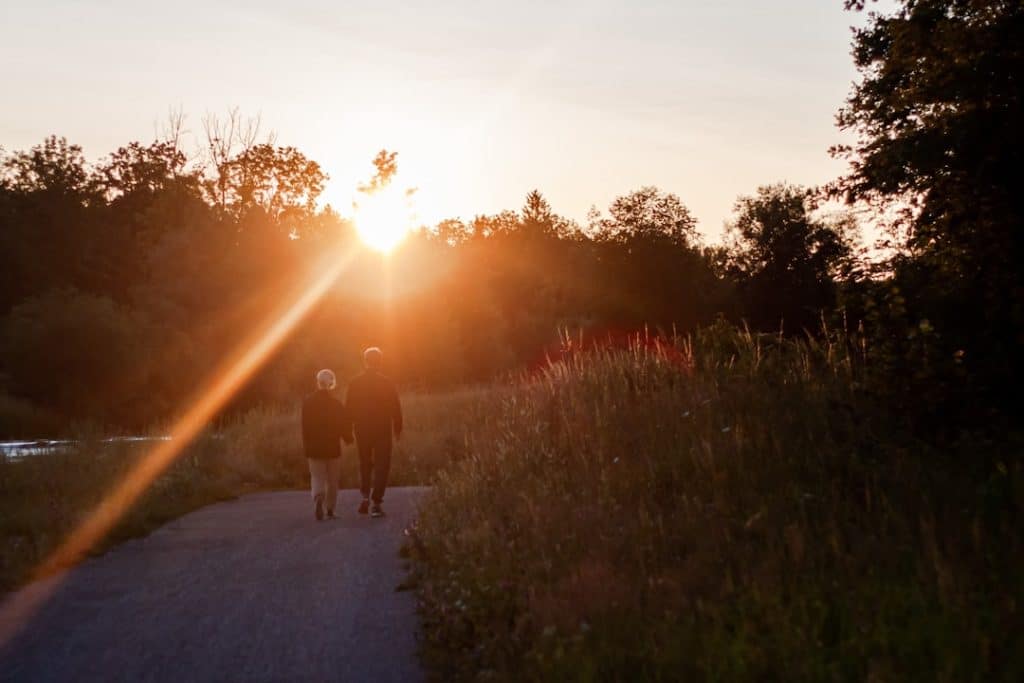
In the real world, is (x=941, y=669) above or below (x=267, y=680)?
above

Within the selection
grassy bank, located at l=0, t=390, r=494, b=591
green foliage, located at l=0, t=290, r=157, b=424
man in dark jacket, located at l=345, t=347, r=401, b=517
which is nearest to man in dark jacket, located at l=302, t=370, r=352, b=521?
man in dark jacket, located at l=345, t=347, r=401, b=517

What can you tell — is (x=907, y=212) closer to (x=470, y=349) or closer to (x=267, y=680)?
(x=267, y=680)

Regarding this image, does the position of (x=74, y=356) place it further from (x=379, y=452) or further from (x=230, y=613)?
(x=230, y=613)

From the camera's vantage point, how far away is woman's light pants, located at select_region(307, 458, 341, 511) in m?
16.4

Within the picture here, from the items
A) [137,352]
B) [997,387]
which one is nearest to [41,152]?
[137,352]

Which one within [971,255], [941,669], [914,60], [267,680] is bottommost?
[267,680]

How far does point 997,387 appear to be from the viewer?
10219mm

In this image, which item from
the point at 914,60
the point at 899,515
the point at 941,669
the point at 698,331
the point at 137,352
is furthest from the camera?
the point at 137,352

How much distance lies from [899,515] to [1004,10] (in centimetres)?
1034

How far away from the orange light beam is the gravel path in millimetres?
190

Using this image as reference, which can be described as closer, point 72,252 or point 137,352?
point 137,352

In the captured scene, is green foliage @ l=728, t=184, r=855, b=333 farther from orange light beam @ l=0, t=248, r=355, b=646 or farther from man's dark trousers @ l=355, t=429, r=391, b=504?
man's dark trousers @ l=355, t=429, r=391, b=504

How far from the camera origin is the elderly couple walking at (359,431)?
645 inches

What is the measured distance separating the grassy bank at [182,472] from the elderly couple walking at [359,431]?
2466 mm
